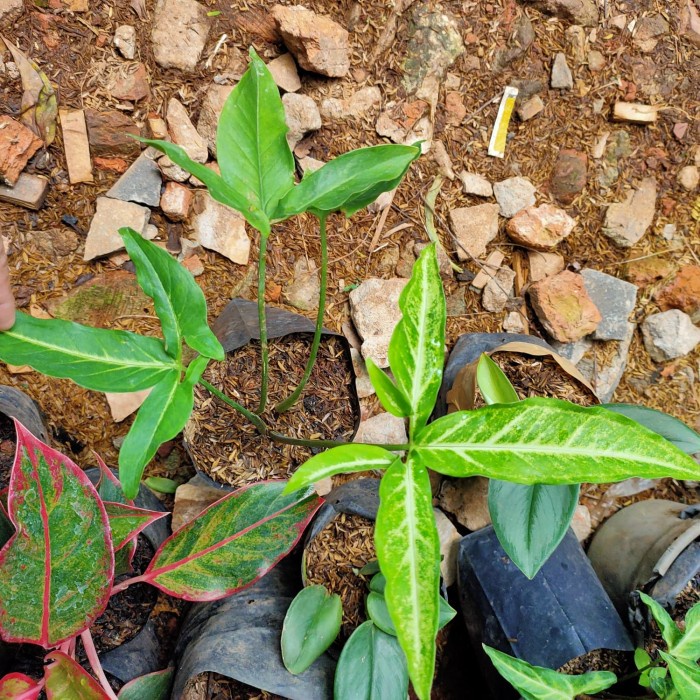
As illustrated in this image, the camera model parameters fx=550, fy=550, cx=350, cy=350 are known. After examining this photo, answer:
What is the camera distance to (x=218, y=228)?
143cm

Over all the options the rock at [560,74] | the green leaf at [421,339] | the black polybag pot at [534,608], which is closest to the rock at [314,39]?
the rock at [560,74]

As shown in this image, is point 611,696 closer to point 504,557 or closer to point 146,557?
point 504,557

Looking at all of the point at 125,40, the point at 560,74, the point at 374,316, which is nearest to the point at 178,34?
the point at 125,40

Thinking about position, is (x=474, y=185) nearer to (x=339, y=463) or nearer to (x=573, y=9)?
(x=573, y=9)

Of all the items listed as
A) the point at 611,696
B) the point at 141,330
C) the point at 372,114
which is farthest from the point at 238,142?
the point at 611,696

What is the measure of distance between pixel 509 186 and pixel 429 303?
1132mm

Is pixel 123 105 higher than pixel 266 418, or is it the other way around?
pixel 123 105

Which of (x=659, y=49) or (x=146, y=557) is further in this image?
(x=659, y=49)

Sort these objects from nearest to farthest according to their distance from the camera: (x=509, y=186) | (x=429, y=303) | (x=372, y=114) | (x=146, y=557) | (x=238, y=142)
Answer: (x=429, y=303), (x=238, y=142), (x=146, y=557), (x=372, y=114), (x=509, y=186)

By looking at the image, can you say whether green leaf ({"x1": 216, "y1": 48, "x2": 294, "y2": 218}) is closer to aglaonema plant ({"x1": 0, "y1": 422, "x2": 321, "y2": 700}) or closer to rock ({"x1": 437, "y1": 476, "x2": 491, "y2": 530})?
aglaonema plant ({"x1": 0, "y1": 422, "x2": 321, "y2": 700})

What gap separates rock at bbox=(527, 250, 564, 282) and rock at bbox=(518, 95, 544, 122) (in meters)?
0.40

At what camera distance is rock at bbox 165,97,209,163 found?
54.6 inches

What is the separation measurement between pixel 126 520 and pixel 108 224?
0.78 metres

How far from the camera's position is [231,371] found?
3.85ft
